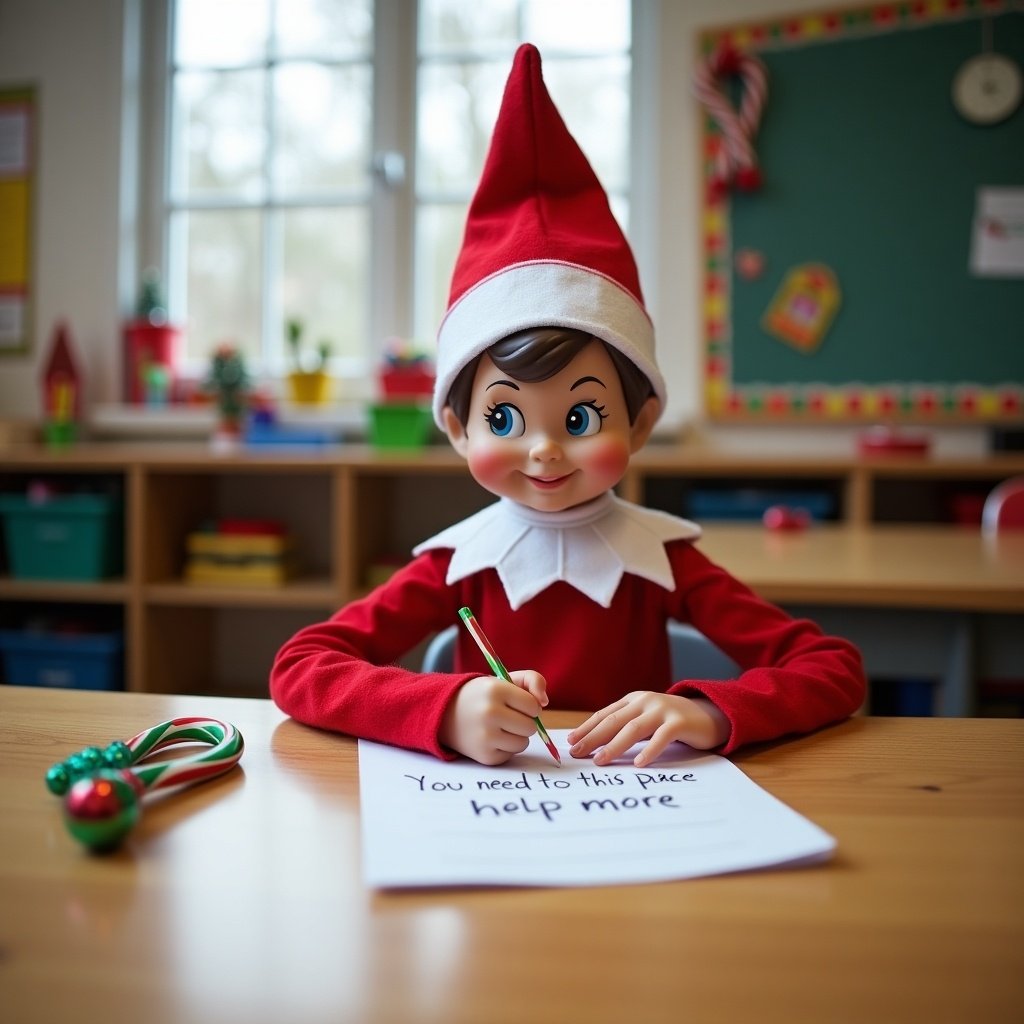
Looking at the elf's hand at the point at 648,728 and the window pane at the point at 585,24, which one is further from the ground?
the window pane at the point at 585,24

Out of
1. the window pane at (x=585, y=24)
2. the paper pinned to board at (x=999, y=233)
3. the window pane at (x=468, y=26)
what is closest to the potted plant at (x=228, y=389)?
the window pane at (x=468, y=26)

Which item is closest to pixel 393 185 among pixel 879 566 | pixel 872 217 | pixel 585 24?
pixel 585 24

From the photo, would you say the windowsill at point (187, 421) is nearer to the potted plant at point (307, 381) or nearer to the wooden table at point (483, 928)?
the potted plant at point (307, 381)

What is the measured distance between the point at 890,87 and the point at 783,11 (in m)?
0.35

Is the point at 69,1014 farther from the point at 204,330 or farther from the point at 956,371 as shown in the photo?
the point at 204,330

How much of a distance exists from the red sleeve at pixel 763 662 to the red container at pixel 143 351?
244 cm

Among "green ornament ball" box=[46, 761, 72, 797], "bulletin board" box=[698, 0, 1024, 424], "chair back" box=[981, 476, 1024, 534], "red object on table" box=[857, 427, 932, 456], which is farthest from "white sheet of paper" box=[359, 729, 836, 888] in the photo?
"bulletin board" box=[698, 0, 1024, 424]

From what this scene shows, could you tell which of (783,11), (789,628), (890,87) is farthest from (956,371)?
(789,628)

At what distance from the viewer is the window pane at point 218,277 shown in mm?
3088

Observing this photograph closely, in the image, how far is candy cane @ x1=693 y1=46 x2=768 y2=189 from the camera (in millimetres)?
2639

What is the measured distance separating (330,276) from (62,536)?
111cm

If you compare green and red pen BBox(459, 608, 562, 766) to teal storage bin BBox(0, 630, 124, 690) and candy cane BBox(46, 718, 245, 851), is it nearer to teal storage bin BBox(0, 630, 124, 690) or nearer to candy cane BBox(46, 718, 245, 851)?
candy cane BBox(46, 718, 245, 851)

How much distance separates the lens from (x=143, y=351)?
298 centimetres

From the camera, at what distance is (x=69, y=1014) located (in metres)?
0.36
